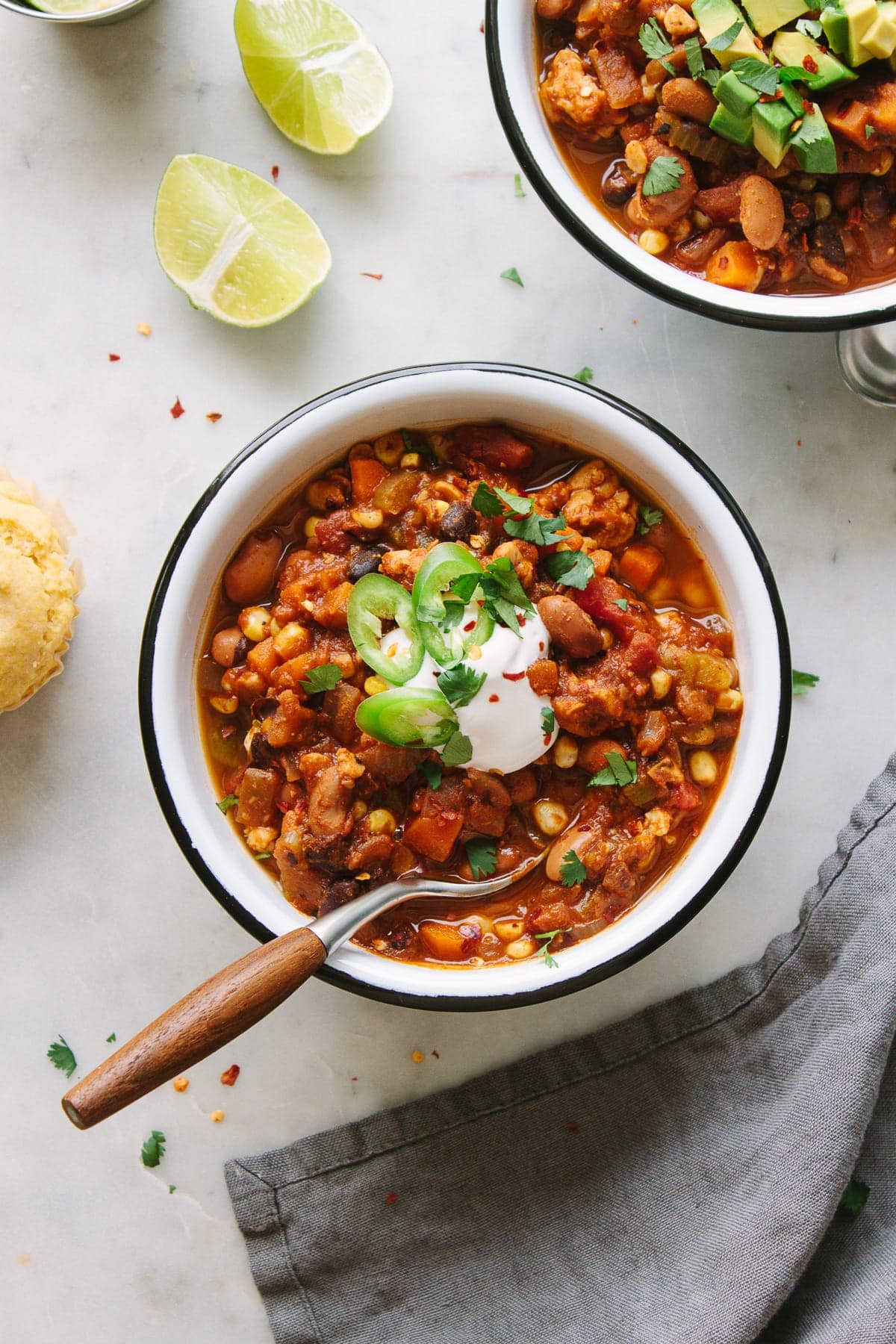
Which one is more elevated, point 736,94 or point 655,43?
point 655,43

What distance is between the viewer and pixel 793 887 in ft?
11.0

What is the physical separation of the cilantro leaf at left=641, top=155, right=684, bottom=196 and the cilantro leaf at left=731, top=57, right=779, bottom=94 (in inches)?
Result: 9.3

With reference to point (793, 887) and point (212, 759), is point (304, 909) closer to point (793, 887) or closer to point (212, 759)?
point (212, 759)

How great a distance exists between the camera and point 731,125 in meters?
2.77

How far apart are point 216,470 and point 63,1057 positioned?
5.98 feet

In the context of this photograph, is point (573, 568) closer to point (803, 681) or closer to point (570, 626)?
point (570, 626)

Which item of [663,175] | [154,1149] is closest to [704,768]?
[663,175]

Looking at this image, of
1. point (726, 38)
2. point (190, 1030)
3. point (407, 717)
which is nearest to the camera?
point (190, 1030)

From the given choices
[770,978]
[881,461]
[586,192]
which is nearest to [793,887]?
[770,978]

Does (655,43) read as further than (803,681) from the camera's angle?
No

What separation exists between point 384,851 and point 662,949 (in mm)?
1063

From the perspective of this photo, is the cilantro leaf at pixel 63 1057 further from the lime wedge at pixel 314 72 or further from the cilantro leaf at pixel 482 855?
the lime wedge at pixel 314 72

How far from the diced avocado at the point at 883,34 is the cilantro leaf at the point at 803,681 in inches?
64.2

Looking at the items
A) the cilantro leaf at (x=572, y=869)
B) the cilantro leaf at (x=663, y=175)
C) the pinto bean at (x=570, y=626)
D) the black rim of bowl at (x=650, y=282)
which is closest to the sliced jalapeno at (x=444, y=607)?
the pinto bean at (x=570, y=626)
